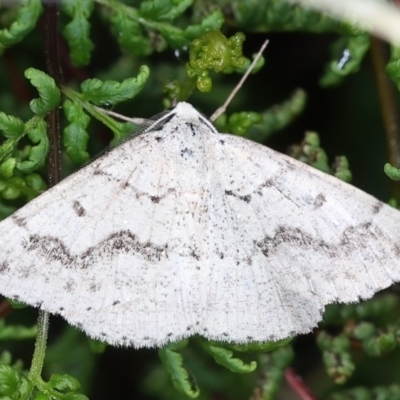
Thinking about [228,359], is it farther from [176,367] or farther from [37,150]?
[37,150]

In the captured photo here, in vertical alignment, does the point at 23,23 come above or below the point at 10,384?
above

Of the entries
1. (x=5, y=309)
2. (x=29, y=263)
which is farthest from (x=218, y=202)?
(x=5, y=309)

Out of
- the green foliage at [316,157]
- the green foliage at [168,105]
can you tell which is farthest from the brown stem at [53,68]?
the green foliage at [316,157]

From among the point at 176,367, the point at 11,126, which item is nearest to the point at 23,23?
the point at 11,126

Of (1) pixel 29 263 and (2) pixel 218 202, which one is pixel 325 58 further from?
(1) pixel 29 263

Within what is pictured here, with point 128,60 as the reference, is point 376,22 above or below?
above
